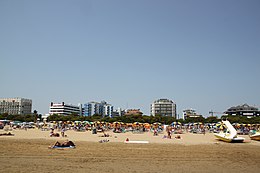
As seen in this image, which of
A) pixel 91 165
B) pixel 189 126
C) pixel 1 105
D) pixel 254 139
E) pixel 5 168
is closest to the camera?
pixel 5 168

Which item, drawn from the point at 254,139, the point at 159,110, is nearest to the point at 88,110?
the point at 159,110

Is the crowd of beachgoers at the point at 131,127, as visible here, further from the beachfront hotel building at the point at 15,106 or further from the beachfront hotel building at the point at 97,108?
the beachfront hotel building at the point at 97,108

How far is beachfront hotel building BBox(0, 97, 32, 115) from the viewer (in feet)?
431

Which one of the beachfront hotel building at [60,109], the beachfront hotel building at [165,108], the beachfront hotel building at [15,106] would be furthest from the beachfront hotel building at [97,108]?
the beachfront hotel building at [15,106]

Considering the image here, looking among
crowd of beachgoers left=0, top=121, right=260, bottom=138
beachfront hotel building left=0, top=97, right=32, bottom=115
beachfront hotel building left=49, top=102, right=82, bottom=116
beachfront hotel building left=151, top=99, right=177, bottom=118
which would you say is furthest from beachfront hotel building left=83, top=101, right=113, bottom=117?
crowd of beachgoers left=0, top=121, right=260, bottom=138

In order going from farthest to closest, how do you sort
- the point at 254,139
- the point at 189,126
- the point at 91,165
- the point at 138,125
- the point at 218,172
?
the point at 189,126, the point at 138,125, the point at 254,139, the point at 91,165, the point at 218,172

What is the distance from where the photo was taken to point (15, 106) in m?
132

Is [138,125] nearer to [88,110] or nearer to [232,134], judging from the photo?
[232,134]

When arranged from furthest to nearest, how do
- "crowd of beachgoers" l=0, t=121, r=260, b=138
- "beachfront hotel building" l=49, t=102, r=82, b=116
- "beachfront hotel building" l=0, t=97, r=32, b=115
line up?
"beachfront hotel building" l=49, t=102, r=82, b=116
"beachfront hotel building" l=0, t=97, r=32, b=115
"crowd of beachgoers" l=0, t=121, r=260, b=138

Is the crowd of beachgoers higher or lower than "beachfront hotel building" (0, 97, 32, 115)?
lower

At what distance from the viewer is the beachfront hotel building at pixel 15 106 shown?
5170 inches

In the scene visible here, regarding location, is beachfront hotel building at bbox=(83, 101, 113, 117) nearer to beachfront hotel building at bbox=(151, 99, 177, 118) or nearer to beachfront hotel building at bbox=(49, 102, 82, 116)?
beachfront hotel building at bbox=(49, 102, 82, 116)

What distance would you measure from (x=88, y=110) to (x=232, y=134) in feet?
477

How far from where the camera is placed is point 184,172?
968cm
